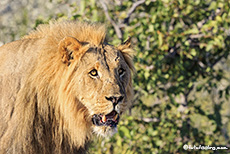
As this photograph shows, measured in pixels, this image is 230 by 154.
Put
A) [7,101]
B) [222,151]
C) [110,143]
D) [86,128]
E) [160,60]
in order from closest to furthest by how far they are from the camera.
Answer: [7,101] → [86,128] → [160,60] → [110,143] → [222,151]

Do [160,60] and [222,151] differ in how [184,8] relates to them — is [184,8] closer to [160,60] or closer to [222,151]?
[160,60]

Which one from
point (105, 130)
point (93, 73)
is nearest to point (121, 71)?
point (93, 73)

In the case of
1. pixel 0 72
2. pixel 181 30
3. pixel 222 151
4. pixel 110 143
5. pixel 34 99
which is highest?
pixel 181 30

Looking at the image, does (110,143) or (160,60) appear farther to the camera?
(110,143)

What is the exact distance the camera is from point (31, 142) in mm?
Answer: 2988

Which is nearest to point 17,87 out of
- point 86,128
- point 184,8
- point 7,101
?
point 7,101

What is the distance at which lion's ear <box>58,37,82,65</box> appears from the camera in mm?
3049

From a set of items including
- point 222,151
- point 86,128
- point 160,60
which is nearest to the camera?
point 86,128

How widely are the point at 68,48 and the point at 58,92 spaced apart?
0.36 meters

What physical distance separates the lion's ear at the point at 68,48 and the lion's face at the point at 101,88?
0.09 m

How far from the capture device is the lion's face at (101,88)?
9.63ft

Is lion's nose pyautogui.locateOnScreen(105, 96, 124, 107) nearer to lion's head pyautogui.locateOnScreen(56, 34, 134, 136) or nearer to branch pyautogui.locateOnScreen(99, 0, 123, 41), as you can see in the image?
lion's head pyautogui.locateOnScreen(56, 34, 134, 136)

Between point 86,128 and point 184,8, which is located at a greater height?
point 184,8

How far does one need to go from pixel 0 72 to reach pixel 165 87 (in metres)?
3.55
